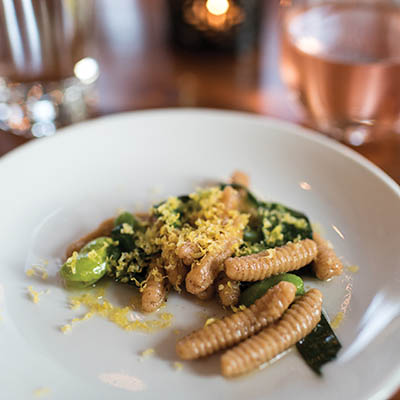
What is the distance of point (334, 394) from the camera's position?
1.17 metres

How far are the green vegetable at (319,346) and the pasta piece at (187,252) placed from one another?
0.37 m

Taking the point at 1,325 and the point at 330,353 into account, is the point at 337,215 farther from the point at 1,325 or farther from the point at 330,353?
the point at 1,325

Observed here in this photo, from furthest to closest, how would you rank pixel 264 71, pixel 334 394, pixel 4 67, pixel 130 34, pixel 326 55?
pixel 130 34
pixel 264 71
pixel 4 67
pixel 326 55
pixel 334 394

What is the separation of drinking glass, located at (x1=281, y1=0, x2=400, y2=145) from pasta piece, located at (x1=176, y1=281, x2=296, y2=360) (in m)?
1.06

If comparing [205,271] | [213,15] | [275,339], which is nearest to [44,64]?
[213,15]

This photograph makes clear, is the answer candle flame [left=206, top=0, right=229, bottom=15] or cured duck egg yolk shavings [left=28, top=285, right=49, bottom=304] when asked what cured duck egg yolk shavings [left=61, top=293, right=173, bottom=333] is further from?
candle flame [left=206, top=0, right=229, bottom=15]

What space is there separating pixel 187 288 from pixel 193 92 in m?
1.47

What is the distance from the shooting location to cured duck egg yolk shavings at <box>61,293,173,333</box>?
1393mm

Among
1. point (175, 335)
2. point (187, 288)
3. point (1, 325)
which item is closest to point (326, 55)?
point (187, 288)

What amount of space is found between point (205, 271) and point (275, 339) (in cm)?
27

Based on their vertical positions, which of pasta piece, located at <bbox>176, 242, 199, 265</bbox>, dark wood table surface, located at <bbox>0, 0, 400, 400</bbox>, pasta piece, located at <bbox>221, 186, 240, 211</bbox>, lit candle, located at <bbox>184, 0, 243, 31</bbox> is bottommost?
dark wood table surface, located at <bbox>0, 0, 400, 400</bbox>

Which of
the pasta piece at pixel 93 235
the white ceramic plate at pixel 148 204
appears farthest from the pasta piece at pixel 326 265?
the pasta piece at pixel 93 235

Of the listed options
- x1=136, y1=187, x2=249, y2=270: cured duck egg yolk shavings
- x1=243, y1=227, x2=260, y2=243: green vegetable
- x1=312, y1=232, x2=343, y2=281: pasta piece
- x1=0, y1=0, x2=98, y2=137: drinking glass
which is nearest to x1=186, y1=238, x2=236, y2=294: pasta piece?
x1=136, y1=187, x2=249, y2=270: cured duck egg yolk shavings

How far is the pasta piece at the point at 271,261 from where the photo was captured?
55.2 inches
